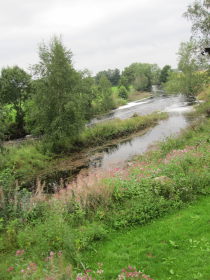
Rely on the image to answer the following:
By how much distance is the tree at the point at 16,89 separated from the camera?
3006 cm

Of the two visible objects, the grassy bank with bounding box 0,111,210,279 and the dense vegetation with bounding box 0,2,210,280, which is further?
the grassy bank with bounding box 0,111,210,279

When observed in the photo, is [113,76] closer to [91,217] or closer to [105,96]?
[105,96]

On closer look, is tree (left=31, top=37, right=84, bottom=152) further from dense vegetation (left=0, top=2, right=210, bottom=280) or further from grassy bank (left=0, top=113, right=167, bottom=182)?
dense vegetation (left=0, top=2, right=210, bottom=280)

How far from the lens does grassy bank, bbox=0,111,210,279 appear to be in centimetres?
550

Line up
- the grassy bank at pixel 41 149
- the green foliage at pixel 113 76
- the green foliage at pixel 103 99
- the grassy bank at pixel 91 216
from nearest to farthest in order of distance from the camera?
the grassy bank at pixel 91 216 → the grassy bank at pixel 41 149 → the green foliage at pixel 103 99 → the green foliage at pixel 113 76

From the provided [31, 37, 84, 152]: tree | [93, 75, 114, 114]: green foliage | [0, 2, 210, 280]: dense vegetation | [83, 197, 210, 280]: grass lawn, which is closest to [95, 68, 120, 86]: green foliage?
[93, 75, 114, 114]: green foliage

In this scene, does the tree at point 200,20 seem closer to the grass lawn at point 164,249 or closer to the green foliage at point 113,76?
the grass lawn at point 164,249

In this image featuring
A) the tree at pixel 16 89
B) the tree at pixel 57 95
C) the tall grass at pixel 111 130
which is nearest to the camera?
the tree at pixel 57 95

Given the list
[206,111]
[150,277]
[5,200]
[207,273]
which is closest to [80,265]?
[150,277]

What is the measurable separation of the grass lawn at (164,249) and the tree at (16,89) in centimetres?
2769

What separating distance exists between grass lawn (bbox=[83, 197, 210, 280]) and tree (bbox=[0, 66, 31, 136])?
27.7 meters

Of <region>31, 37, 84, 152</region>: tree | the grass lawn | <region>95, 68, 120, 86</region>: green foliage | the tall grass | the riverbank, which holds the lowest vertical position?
the grass lawn

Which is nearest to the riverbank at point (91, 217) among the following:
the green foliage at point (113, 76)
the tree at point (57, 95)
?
the tree at point (57, 95)

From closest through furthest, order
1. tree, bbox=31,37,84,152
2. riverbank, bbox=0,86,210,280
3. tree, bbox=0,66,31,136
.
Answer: riverbank, bbox=0,86,210,280 < tree, bbox=31,37,84,152 < tree, bbox=0,66,31,136
